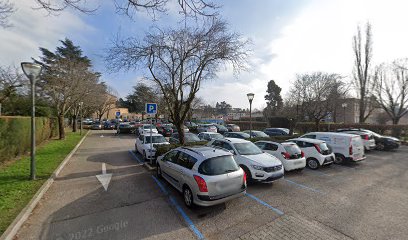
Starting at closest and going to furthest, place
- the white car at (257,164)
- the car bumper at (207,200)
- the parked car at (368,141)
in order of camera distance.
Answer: the car bumper at (207,200) < the white car at (257,164) < the parked car at (368,141)

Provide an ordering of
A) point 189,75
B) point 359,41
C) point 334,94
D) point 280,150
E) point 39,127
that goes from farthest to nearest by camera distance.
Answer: point 359,41 < point 334,94 < point 39,127 < point 189,75 < point 280,150

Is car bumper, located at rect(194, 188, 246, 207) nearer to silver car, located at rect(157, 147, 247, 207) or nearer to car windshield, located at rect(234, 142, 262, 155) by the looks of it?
silver car, located at rect(157, 147, 247, 207)

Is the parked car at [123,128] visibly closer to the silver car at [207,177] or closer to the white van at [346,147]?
the silver car at [207,177]

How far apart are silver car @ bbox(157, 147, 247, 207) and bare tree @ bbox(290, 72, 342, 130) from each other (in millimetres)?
20077

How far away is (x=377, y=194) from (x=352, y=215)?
2.46m

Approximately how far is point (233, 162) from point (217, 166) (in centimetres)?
63

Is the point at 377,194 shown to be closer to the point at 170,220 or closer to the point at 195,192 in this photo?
the point at 195,192

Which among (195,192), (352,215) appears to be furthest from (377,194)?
(195,192)

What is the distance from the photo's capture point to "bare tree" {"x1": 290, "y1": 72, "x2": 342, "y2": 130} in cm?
2284

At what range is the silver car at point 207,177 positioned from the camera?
514 cm

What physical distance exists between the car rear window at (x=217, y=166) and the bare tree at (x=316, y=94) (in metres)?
20.0

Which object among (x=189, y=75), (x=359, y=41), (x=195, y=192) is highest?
(x=359, y=41)

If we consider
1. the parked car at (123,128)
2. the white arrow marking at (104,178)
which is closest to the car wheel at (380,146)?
the white arrow marking at (104,178)

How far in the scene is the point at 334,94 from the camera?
24078 millimetres
